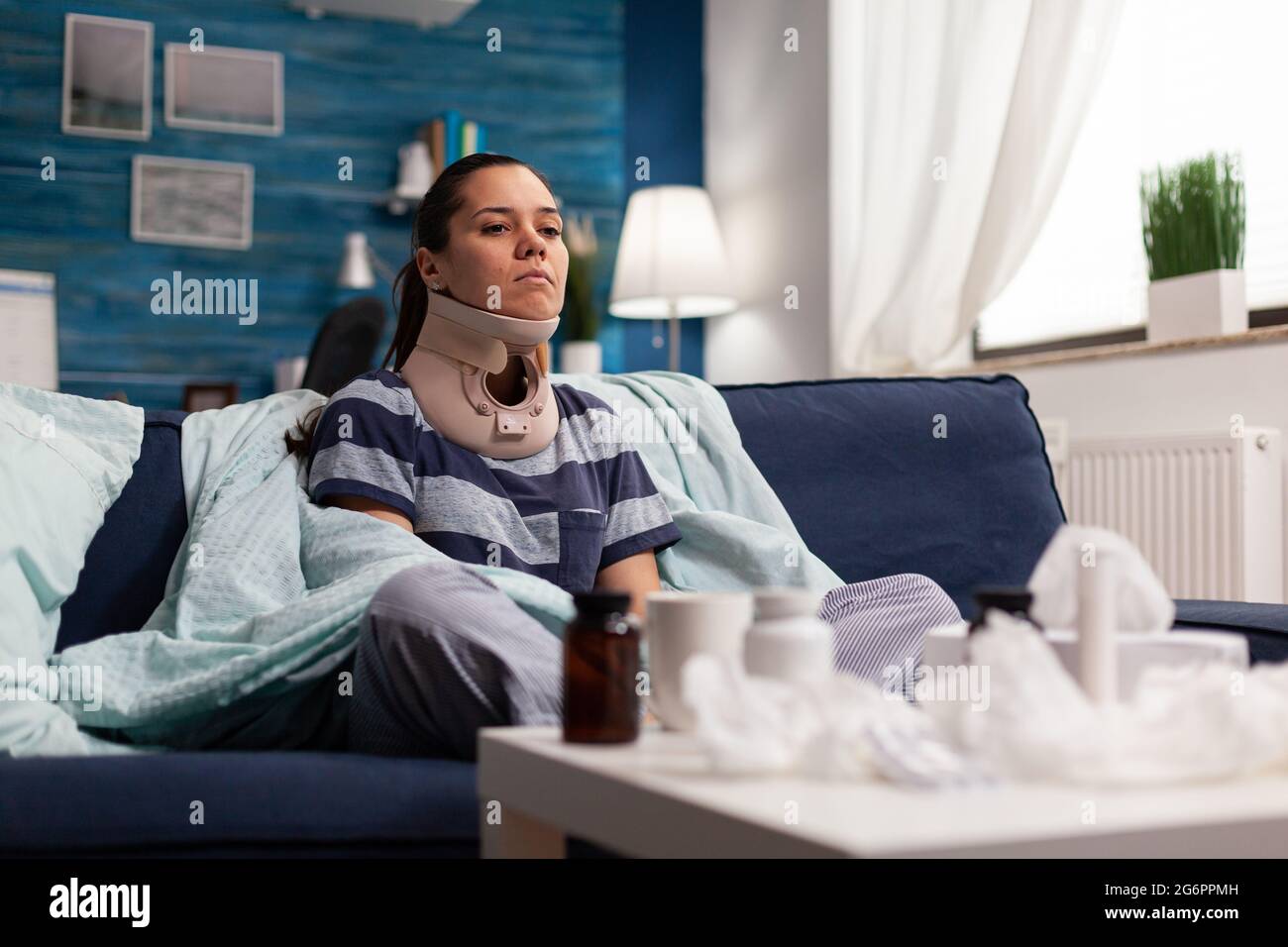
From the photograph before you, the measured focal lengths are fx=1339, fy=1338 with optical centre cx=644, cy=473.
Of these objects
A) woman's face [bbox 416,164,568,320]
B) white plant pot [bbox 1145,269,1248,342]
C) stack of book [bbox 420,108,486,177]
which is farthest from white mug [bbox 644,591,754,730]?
stack of book [bbox 420,108,486,177]

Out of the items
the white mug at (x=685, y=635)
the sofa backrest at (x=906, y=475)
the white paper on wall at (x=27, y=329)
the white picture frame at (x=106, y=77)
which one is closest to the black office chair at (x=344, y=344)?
the white paper on wall at (x=27, y=329)

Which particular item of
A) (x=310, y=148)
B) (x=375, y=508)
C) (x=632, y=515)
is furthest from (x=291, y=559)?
(x=310, y=148)

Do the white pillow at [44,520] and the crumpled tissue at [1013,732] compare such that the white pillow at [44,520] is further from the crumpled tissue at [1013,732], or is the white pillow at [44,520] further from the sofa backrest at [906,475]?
the sofa backrest at [906,475]

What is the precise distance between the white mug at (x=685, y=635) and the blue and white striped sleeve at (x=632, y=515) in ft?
2.63

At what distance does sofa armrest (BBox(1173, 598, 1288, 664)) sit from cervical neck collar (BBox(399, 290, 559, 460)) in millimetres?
820

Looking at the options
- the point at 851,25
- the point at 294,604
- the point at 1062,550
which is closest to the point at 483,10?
the point at 851,25

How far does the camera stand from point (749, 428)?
198cm

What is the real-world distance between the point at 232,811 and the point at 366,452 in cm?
58

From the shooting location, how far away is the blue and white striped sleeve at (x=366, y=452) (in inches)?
61.2

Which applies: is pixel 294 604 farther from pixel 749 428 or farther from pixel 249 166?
pixel 249 166

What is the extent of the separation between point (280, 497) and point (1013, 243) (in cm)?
198

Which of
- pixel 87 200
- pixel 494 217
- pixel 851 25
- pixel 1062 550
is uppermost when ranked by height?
pixel 851 25

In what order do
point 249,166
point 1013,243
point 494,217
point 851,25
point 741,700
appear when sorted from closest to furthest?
point 741,700
point 494,217
point 1013,243
point 851,25
point 249,166

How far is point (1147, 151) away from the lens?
3.00m
